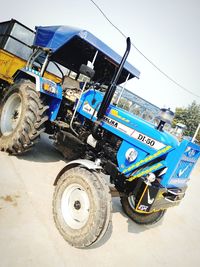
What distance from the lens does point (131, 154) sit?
10.8 feet

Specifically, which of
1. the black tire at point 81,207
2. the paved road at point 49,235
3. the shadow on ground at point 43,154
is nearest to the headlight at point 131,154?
the black tire at point 81,207

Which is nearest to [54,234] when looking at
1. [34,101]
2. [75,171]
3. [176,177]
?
[75,171]

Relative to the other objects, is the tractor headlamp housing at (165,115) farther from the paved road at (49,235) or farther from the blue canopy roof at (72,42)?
the paved road at (49,235)

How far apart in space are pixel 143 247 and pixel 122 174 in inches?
42.6

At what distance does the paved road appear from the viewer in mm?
2332

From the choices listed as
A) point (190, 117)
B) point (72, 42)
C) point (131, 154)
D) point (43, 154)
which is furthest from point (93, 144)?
point (190, 117)

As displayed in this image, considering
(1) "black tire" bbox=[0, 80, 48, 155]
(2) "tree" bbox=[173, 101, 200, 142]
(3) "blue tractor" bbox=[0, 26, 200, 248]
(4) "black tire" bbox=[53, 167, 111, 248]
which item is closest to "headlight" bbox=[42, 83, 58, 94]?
(3) "blue tractor" bbox=[0, 26, 200, 248]

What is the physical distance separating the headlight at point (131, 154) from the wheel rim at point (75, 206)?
2.78 ft

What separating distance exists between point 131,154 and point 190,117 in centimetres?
2885

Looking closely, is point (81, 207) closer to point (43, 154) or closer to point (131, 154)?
point (131, 154)

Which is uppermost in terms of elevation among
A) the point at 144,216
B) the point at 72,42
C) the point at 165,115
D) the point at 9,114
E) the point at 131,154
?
the point at 72,42

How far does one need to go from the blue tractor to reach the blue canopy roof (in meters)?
0.02

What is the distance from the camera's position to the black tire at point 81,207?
253cm

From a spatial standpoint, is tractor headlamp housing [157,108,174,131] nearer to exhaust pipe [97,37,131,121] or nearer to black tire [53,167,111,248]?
exhaust pipe [97,37,131,121]
